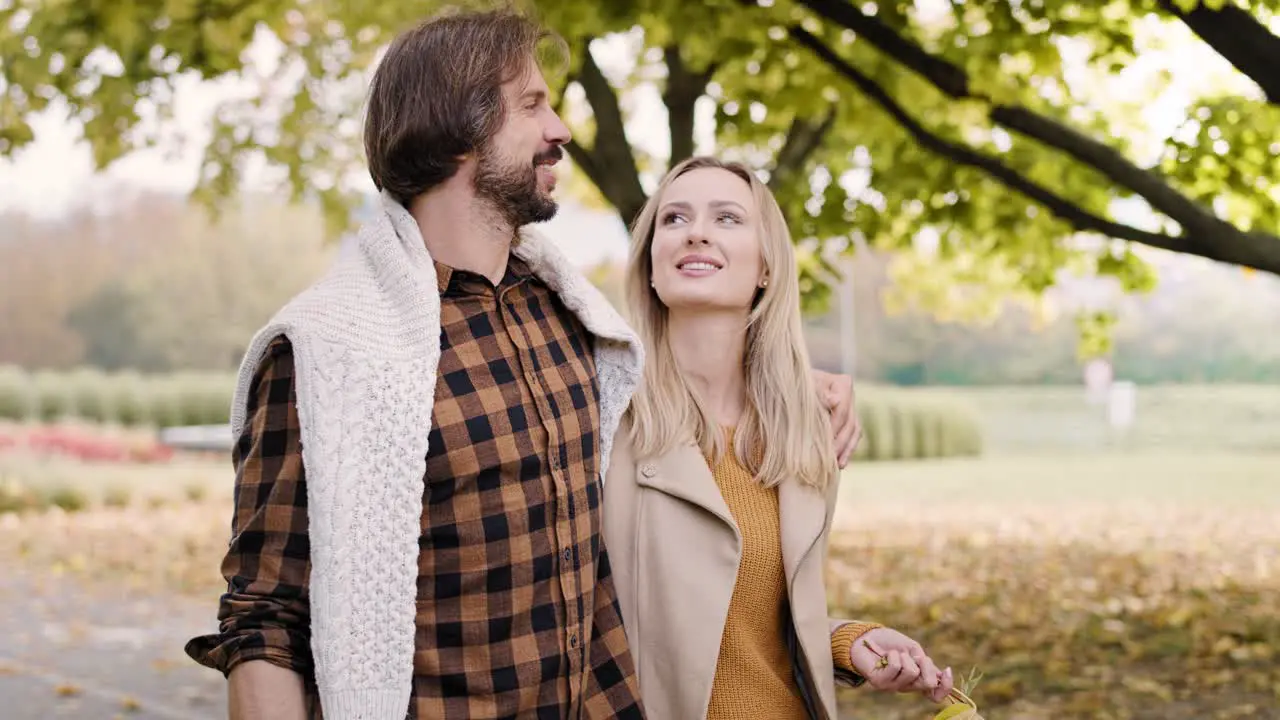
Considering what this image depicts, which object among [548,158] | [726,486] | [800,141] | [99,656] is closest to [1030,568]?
[800,141]

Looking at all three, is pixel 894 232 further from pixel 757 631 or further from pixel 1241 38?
pixel 757 631

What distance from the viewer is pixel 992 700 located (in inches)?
243

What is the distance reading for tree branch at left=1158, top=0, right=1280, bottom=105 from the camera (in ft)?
16.5

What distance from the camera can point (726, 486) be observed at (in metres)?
2.88

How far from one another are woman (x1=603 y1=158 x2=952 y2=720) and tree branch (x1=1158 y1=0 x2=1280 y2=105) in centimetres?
286

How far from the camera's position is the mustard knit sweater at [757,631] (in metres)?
2.73

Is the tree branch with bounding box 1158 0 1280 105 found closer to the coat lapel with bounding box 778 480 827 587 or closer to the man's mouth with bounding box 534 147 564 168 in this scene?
the coat lapel with bounding box 778 480 827 587

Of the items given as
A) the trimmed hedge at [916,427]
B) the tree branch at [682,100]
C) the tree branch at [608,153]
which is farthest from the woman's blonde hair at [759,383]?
the trimmed hedge at [916,427]

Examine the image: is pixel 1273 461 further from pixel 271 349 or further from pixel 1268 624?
pixel 271 349

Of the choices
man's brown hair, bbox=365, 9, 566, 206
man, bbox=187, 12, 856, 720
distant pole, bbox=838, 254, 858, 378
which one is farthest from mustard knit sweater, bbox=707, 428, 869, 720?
distant pole, bbox=838, 254, 858, 378

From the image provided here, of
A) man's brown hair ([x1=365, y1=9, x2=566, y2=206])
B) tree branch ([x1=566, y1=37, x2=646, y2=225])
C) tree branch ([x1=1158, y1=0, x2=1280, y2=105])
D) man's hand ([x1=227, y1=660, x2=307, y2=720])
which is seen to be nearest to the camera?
man's hand ([x1=227, y1=660, x2=307, y2=720])

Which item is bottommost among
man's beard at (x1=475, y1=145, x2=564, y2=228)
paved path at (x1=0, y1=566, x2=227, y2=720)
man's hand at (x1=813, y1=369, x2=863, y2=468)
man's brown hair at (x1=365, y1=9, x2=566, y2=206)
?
paved path at (x1=0, y1=566, x2=227, y2=720)

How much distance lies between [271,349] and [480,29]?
664 mm

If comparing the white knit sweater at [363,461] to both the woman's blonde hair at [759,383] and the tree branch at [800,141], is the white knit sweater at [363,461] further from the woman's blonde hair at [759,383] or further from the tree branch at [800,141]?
the tree branch at [800,141]
